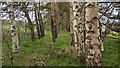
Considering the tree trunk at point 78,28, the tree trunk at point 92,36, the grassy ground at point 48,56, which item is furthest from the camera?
the grassy ground at point 48,56

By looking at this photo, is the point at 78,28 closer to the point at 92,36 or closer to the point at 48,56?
the point at 48,56

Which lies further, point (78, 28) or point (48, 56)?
point (48, 56)

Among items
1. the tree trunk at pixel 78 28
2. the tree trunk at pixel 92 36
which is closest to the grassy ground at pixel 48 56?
the tree trunk at pixel 78 28

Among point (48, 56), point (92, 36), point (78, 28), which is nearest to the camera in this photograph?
point (92, 36)

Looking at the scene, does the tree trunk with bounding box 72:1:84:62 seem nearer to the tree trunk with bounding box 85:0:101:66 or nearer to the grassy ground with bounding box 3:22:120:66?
the grassy ground with bounding box 3:22:120:66

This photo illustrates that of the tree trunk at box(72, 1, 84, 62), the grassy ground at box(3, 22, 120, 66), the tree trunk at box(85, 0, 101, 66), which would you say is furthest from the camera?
the grassy ground at box(3, 22, 120, 66)

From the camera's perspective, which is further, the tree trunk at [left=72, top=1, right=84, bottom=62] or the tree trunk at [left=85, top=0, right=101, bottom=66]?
the tree trunk at [left=72, top=1, right=84, bottom=62]

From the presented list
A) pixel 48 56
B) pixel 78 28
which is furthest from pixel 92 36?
pixel 48 56

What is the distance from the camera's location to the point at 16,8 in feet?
60.0

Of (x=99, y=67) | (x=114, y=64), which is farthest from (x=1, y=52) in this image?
(x=99, y=67)

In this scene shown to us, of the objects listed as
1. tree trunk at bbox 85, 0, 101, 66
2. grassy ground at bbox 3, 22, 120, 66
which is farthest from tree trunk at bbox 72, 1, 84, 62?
tree trunk at bbox 85, 0, 101, 66

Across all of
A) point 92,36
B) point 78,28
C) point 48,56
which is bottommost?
point 48,56

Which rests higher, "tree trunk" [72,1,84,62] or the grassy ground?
"tree trunk" [72,1,84,62]

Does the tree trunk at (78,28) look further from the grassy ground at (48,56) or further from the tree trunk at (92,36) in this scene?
the tree trunk at (92,36)
